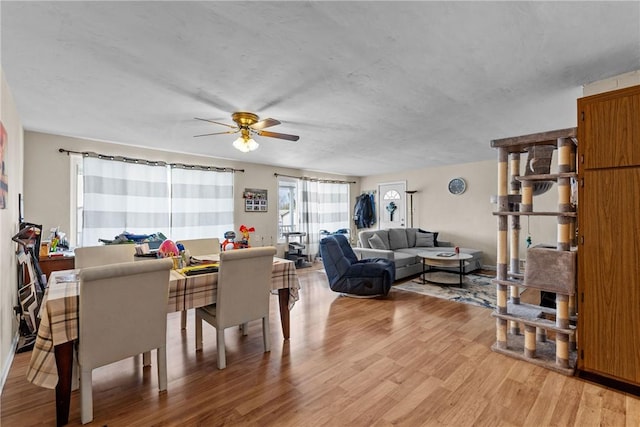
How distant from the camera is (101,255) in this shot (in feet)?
9.34

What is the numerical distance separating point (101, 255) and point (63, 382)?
1.43 meters

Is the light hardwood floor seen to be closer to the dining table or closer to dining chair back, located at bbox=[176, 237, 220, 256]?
the dining table

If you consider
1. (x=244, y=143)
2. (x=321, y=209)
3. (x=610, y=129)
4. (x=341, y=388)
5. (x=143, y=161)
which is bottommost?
(x=341, y=388)

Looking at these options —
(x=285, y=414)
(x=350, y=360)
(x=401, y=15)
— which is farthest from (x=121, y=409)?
(x=401, y=15)

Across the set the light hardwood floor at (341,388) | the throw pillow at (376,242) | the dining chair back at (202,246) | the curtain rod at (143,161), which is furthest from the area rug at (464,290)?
the curtain rod at (143,161)

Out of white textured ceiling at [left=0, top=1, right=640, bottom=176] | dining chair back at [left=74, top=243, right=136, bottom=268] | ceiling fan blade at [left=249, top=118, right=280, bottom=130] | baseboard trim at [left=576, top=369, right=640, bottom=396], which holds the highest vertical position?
white textured ceiling at [left=0, top=1, right=640, bottom=176]

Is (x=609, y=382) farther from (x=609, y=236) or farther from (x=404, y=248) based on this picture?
(x=404, y=248)

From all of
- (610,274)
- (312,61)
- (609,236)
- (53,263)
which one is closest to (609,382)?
(610,274)

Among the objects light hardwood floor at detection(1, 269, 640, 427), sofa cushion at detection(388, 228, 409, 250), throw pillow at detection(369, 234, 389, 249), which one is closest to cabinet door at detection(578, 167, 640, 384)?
light hardwood floor at detection(1, 269, 640, 427)

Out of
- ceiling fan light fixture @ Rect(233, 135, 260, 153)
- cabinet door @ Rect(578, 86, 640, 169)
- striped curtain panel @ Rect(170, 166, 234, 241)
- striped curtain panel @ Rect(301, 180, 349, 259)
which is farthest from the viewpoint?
striped curtain panel @ Rect(301, 180, 349, 259)

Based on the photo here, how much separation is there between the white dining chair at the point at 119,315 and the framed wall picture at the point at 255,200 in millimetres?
4081

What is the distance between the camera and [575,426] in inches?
65.7

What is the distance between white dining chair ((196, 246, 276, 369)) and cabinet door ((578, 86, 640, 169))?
8.09 feet

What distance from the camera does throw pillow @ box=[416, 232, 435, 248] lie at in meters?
6.40
